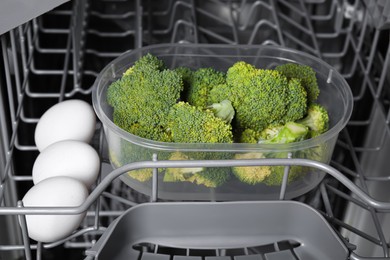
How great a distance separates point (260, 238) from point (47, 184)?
0.27 m

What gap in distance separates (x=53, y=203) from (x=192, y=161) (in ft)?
0.59

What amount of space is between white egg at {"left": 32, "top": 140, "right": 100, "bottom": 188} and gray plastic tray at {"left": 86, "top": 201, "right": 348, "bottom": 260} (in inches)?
4.5

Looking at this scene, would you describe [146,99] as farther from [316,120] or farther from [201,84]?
[316,120]

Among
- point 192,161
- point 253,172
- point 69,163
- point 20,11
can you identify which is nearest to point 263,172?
point 253,172

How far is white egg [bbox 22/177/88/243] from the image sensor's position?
0.71 metres

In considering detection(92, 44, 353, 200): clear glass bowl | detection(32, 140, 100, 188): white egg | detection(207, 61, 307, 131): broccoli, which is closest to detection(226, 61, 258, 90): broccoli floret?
detection(207, 61, 307, 131): broccoli

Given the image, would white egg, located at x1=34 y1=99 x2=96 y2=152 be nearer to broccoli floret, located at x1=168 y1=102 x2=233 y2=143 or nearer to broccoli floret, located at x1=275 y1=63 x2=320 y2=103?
broccoli floret, located at x1=168 y1=102 x2=233 y2=143

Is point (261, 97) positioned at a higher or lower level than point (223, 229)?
higher

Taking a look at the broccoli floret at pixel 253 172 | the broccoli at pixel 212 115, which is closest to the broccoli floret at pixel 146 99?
the broccoli at pixel 212 115

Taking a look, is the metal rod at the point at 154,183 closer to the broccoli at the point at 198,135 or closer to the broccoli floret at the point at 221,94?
the broccoli at the point at 198,135

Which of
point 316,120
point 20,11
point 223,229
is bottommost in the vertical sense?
point 223,229

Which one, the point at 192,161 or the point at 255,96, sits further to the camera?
the point at 255,96

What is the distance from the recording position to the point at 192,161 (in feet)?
2.17

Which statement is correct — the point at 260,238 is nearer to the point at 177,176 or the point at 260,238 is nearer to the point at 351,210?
the point at 177,176
